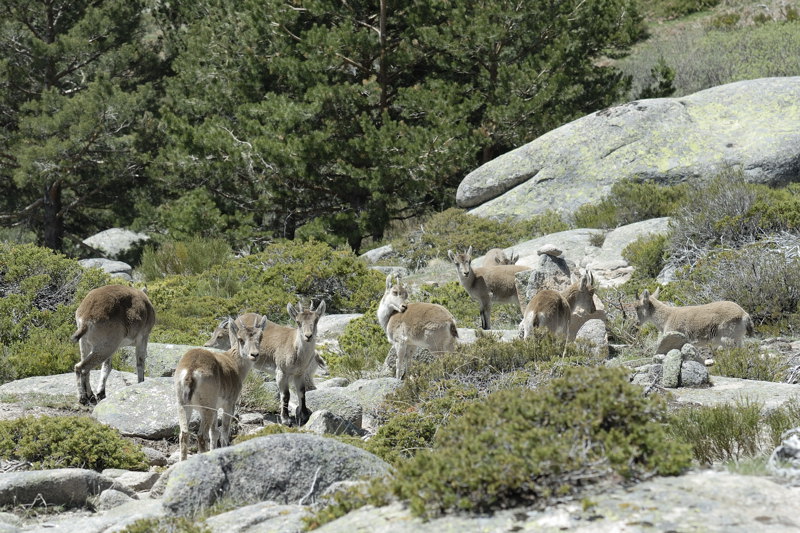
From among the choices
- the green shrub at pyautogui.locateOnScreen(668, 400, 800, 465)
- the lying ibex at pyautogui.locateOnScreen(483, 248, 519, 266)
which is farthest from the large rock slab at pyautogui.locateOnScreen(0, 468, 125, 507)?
the lying ibex at pyautogui.locateOnScreen(483, 248, 519, 266)

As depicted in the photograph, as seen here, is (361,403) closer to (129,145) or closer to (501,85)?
(501,85)

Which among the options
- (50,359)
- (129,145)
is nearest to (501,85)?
(129,145)

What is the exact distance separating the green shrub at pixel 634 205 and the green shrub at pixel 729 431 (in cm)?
1405

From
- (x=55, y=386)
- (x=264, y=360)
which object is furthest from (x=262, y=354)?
(x=55, y=386)

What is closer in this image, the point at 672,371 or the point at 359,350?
the point at 672,371

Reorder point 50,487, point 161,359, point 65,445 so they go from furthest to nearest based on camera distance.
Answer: point 161,359 → point 65,445 → point 50,487

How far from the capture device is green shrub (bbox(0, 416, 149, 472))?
9492 millimetres

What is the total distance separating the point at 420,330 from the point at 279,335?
6.22 ft

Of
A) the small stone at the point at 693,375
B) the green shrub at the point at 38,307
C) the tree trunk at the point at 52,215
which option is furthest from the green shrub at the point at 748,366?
the tree trunk at the point at 52,215

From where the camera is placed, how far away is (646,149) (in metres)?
24.9

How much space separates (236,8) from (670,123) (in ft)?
44.2

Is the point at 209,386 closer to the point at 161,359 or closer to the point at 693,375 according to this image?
the point at 161,359

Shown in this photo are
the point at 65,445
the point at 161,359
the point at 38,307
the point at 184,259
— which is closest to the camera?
the point at 65,445

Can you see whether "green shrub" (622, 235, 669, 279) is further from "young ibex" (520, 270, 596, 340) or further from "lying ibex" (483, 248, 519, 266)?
"young ibex" (520, 270, 596, 340)
